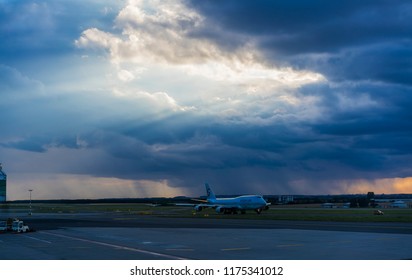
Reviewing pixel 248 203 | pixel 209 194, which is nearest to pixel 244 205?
pixel 248 203

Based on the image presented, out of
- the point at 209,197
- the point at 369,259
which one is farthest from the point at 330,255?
the point at 209,197

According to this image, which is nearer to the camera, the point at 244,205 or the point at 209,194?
the point at 244,205

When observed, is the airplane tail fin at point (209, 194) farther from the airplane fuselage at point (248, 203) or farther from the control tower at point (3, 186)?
the control tower at point (3, 186)

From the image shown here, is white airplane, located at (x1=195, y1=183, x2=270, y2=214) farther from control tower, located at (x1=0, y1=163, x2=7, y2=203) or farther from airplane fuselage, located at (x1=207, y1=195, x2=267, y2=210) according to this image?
control tower, located at (x1=0, y1=163, x2=7, y2=203)

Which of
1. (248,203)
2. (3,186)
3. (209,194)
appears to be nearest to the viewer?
(3,186)

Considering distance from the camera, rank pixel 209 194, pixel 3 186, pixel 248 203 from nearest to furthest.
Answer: pixel 3 186 < pixel 248 203 < pixel 209 194

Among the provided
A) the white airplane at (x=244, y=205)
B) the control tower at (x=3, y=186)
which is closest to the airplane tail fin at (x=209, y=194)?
the white airplane at (x=244, y=205)

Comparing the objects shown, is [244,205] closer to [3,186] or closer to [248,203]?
[248,203]

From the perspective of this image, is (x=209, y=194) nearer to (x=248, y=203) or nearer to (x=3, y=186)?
(x=248, y=203)

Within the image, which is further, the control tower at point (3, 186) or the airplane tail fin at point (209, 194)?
the airplane tail fin at point (209, 194)

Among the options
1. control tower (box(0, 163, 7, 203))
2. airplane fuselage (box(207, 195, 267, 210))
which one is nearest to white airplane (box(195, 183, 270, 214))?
airplane fuselage (box(207, 195, 267, 210))

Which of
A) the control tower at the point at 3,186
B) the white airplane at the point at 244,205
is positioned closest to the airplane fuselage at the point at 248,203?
the white airplane at the point at 244,205

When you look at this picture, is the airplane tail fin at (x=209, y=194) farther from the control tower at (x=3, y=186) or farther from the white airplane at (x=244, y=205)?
the control tower at (x=3, y=186)
